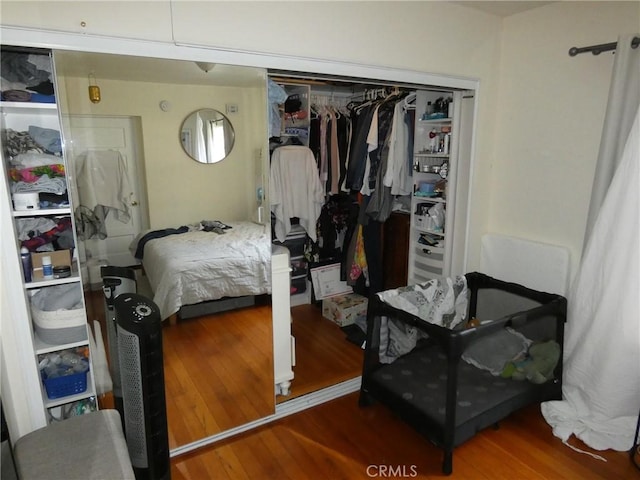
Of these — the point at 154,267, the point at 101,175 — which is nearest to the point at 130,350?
the point at 154,267

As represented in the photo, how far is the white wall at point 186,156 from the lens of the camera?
183 centimetres

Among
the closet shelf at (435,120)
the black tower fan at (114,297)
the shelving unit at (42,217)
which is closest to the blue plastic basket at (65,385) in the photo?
the shelving unit at (42,217)

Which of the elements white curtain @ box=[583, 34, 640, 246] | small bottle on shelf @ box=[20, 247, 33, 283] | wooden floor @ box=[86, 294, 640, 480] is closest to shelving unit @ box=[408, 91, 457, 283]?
white curtain @ box=[583, 34, 640, 246]

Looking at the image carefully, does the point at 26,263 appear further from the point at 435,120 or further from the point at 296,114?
the point at 435,120

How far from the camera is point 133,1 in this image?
1550 millimetres

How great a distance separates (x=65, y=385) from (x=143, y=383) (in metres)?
0.56

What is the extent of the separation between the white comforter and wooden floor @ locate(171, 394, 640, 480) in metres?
0.79

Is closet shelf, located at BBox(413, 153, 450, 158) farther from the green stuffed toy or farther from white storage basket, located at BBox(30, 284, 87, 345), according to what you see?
white storage basket, located at BBox(30, 284, 87, 345)

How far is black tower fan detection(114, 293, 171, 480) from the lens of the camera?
1.41 m

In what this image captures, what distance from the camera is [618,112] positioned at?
2043mm

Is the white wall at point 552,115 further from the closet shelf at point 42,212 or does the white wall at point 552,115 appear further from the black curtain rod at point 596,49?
the closet shelf at point 42,212

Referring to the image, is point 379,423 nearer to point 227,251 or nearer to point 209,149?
point 227,251

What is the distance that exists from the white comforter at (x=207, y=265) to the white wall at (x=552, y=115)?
1.75 meters

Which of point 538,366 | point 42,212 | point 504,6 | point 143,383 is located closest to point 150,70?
point 42,212
